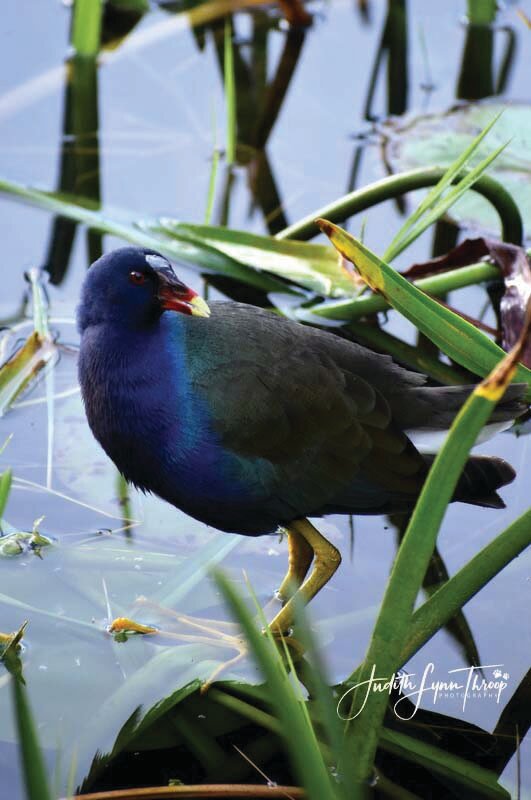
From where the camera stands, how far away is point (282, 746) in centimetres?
240

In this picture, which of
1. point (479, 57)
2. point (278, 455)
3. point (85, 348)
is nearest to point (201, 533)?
point (278, 455)

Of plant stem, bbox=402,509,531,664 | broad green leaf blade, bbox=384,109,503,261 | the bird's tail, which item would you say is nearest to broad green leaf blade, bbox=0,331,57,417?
broad green leaf blade, bbox=384,109,503,261

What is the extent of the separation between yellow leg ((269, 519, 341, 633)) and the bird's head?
61cm

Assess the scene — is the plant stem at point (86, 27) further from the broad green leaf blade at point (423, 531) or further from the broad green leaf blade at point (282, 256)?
the broad green leaf blade at point (423, 531)

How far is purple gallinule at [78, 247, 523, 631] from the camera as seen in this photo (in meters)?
2.53

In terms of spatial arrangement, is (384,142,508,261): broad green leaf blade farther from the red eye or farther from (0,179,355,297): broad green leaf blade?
the red eye

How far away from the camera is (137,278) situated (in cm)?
254

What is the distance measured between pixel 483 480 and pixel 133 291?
3.02 feet

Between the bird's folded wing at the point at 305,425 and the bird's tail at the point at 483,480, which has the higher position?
the bird's folded wing at the point at 305,425

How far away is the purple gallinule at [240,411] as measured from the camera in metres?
2.53

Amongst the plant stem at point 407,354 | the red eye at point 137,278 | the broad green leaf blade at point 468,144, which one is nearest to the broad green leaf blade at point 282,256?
the plant stem at point 407,354

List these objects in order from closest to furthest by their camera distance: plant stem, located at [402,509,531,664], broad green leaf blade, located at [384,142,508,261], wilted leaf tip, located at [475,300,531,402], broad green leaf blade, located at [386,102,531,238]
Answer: wilted leaf tip, located at [475,300,531,402] → plant stem, located at [402,509,531,664] → broad green leaf blade, located at [384,142,508,261] → broad green leaf blade, located at [386,102,531,238]

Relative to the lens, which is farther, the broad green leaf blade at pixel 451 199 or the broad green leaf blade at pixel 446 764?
the broad green leaf blade at pixel 451 199

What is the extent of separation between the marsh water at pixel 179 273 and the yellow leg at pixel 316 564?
0.06 meters
